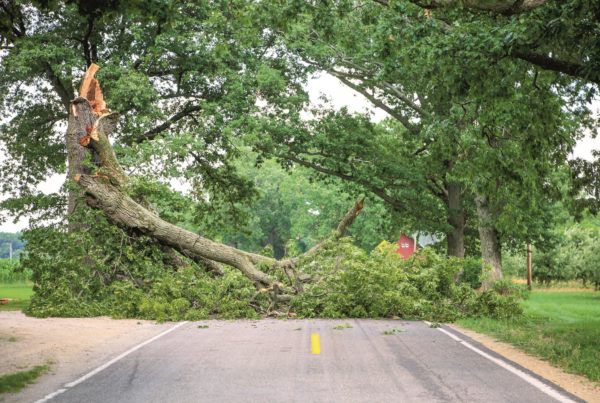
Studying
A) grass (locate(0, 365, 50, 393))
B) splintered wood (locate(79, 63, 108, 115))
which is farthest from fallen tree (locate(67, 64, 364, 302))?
grass (locate(0, 365, 50, 393))

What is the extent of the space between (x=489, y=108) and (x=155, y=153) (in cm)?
1083

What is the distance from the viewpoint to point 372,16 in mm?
14766

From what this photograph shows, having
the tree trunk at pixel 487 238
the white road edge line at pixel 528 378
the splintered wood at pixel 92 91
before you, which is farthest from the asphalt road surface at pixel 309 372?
the tree trunk at pixel 487 238

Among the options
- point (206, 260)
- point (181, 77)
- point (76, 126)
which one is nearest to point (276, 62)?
point (181, 77)

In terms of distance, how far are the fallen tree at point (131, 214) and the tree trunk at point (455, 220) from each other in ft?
31.7

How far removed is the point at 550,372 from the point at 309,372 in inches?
128

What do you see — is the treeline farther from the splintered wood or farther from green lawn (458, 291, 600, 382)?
the splintered wood

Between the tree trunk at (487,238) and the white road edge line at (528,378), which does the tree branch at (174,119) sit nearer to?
the tree trunk at (487,238)

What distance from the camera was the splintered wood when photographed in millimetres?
21344

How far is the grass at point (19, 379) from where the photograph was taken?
7571 millimetres

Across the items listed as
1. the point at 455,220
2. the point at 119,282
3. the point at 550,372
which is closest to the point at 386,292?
the point at 119,282

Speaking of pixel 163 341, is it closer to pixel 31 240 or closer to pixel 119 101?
pixel 31 240

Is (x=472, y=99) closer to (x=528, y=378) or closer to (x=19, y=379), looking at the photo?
(x=528, y=378)

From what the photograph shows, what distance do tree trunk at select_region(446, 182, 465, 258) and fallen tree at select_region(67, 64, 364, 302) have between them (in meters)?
9.67
